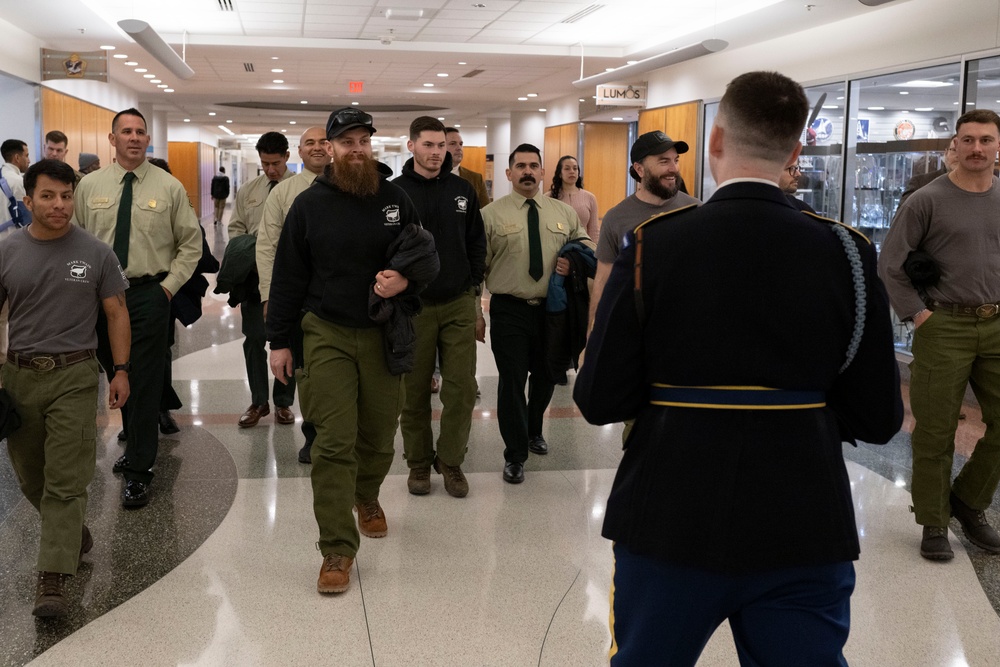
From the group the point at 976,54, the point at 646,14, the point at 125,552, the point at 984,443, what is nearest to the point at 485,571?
the point at 125,552

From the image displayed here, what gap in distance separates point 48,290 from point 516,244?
2.30 metres

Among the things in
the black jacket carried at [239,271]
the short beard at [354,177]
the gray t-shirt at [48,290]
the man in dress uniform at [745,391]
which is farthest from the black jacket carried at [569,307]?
the man in dress uniform at [745,391]

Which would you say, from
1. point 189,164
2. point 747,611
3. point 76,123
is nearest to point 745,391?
point 747,611

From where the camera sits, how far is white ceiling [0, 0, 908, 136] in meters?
11.1

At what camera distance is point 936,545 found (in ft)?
13.1

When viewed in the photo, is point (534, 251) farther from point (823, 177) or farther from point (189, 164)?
point (189, 164)

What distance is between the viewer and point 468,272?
15.2ft

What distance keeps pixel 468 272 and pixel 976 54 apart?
5604mm

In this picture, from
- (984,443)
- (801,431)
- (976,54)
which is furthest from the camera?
(976,54)

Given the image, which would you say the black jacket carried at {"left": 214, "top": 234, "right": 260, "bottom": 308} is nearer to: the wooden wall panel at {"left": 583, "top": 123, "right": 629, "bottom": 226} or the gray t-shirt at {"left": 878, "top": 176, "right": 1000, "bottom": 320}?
the gray t-shirt at {"left": 878, "top": 176, "right": 1000, "bottom": 320}

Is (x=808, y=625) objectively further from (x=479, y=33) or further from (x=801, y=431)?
(x=479, y=33)

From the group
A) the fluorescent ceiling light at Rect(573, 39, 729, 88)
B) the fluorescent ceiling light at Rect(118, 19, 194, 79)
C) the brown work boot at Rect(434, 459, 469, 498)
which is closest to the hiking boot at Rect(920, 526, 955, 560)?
the brown work boot at Rect(434, 459, 469, 498)

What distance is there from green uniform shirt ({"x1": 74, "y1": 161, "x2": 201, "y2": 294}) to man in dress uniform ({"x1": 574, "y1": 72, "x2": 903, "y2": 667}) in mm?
3471

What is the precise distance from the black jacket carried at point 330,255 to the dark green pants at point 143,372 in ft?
4.05
